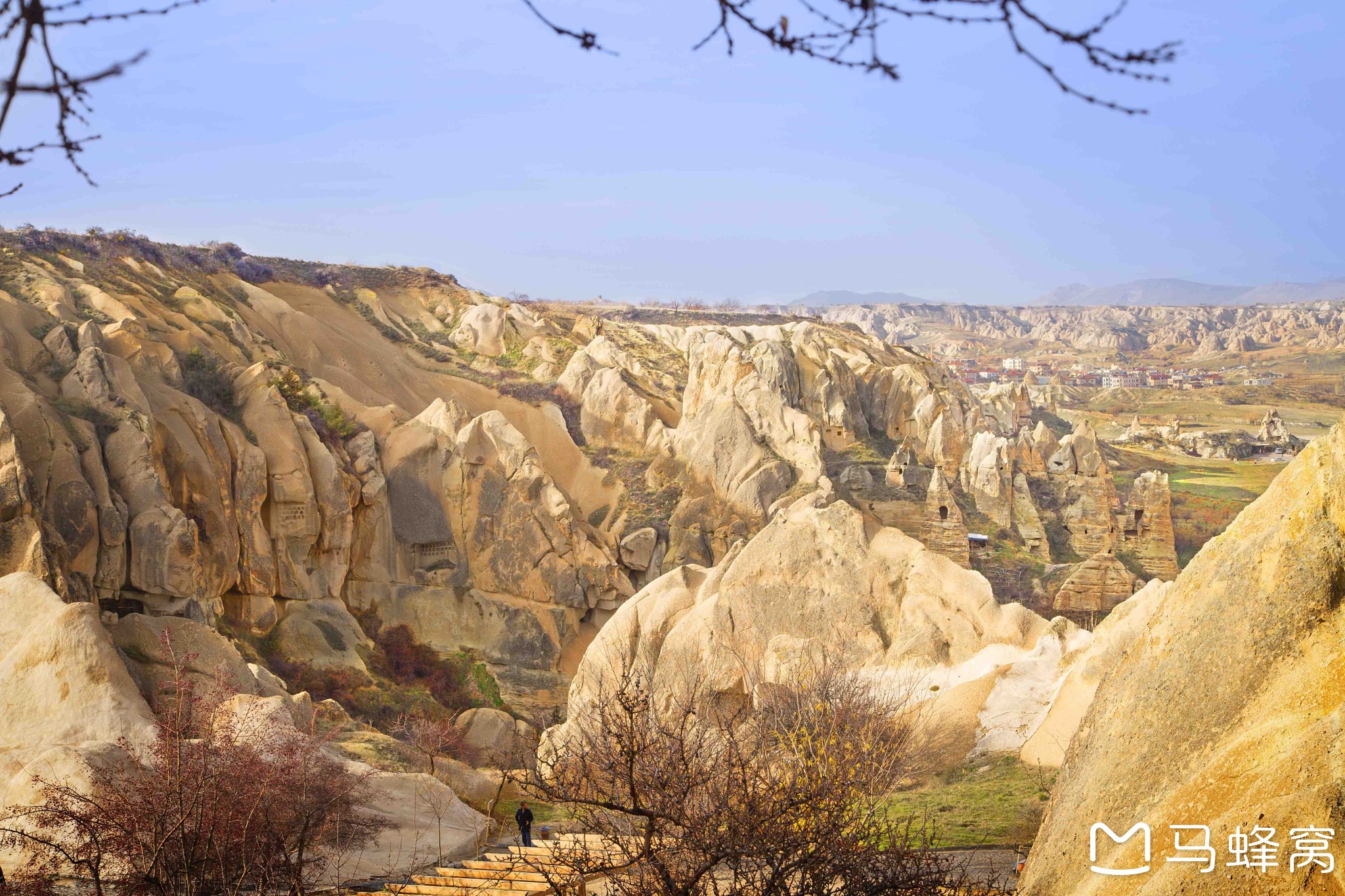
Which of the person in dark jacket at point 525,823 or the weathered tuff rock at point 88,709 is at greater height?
the weathered tuff rock at point 88,709

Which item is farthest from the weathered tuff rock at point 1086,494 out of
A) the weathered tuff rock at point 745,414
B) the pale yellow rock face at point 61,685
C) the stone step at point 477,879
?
the pale yellow rock face at point 61,685

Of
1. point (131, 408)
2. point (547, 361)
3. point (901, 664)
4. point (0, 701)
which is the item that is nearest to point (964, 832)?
point (901, 664)

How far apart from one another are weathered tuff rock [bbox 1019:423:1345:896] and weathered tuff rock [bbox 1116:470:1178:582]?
34819 millimetres

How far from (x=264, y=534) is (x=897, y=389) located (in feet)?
116

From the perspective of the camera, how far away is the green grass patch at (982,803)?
42.0 ft

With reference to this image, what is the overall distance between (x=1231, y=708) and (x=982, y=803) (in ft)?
25.8

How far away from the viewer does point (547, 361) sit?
52969 mm

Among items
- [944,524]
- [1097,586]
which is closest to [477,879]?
[1097,586]

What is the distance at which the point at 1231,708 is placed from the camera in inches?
275

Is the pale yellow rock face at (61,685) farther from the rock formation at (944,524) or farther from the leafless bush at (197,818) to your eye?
the rock formation at (944,524)

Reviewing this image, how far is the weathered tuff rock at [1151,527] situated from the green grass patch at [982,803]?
26.7 metres

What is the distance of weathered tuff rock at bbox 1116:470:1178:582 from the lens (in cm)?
4038

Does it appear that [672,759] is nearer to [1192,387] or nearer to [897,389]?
[897,389]

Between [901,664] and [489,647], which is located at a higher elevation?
[901,664]
